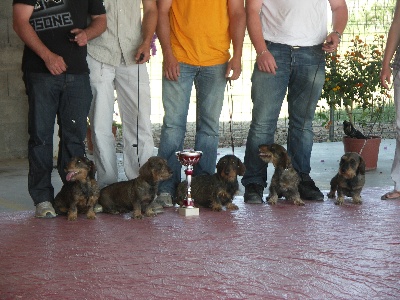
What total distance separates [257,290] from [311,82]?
2287 mm

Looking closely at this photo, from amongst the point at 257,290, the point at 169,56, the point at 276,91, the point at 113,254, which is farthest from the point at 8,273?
the point at 276,91

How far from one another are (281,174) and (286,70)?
644 mm

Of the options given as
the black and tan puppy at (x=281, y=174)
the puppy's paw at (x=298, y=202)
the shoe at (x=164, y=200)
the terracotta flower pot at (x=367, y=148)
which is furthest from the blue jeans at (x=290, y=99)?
the terracotta flower pot at (x=367, y=148)

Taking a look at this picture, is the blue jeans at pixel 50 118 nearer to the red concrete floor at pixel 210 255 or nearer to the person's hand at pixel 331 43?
the red concrete floor at pixel 210 255

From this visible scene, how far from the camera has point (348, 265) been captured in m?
3.74

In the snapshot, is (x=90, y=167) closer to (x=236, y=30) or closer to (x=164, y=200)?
(x=164, y=200)

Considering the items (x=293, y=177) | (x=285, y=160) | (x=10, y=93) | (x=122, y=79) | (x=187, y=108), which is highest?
(x=122, y=79)

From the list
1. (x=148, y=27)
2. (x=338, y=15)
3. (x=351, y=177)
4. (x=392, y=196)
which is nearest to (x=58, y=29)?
(x=148, y=27)

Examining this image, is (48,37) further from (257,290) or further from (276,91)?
(257,290)

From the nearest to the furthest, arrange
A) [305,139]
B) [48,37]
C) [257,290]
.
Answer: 1. [257,290]
2. [48,37]
3. [305,139]

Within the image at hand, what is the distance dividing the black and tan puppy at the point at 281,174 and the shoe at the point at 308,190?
7.4 inches

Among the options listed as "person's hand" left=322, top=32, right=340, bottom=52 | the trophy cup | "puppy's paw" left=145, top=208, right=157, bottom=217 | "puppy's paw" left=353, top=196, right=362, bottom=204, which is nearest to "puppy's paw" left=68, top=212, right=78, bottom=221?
"puppy's paw" left=145, top=208, right=157, bottom=217

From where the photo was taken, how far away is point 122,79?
516cm

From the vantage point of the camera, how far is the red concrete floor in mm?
3383
